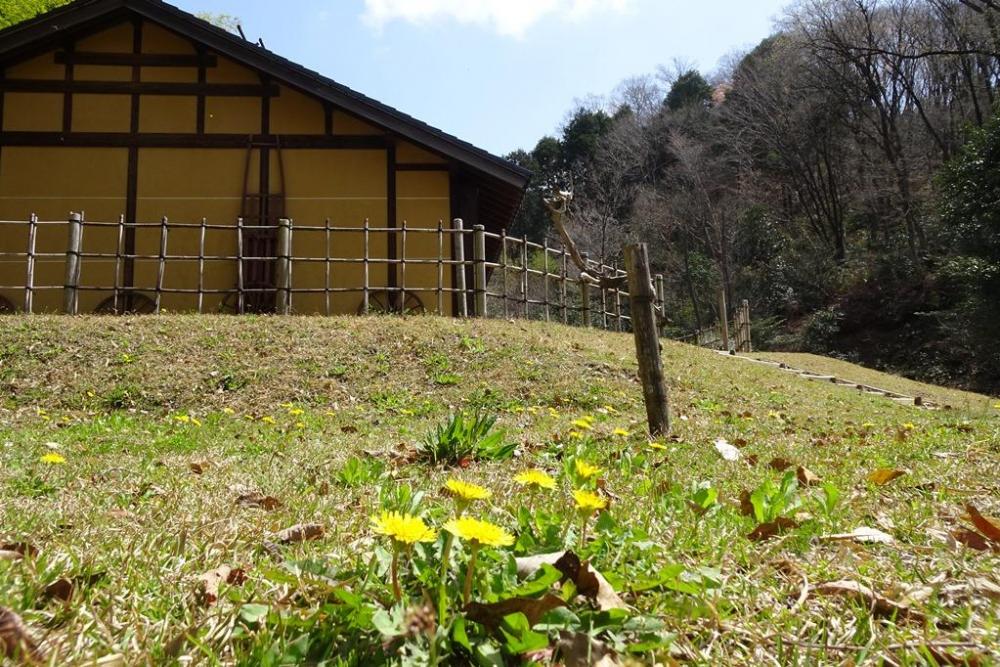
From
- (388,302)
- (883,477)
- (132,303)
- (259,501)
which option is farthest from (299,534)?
(132,303)

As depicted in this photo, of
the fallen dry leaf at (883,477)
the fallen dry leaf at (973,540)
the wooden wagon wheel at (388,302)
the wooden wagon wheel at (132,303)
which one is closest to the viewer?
the fallen dry leaf at (973,540)

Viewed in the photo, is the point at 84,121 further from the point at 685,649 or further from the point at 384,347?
the point at 685,649

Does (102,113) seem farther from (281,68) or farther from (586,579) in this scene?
(586,579)

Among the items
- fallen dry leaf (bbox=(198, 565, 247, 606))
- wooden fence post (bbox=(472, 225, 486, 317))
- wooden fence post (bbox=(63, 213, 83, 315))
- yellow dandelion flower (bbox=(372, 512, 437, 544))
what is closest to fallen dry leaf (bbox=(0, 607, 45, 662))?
fallen dry leaf (bbox=(198, 565, 247, 606))

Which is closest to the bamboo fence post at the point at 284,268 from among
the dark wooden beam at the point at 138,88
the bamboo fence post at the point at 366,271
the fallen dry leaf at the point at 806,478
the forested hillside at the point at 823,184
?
the bamboo fence post at the point at 366,271

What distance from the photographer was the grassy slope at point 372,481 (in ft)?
3.82

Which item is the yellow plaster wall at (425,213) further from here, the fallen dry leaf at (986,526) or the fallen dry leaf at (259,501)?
the fallen dry leaf at (986,526)

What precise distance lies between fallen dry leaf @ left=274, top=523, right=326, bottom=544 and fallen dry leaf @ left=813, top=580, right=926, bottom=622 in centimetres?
123

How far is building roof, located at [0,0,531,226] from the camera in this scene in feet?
40.4

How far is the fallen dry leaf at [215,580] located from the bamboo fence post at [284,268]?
1053 cm

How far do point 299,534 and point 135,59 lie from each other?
15.0 m

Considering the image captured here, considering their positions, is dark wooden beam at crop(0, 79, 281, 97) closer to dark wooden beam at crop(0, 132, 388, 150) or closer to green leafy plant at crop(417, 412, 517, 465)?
dark wooden beam at crop(0, 132, 388, 150)

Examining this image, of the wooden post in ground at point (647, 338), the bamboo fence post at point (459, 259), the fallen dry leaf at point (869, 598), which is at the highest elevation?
the bamboo fence post at point (459, 259)

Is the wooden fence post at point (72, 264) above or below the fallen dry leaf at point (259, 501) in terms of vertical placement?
above
